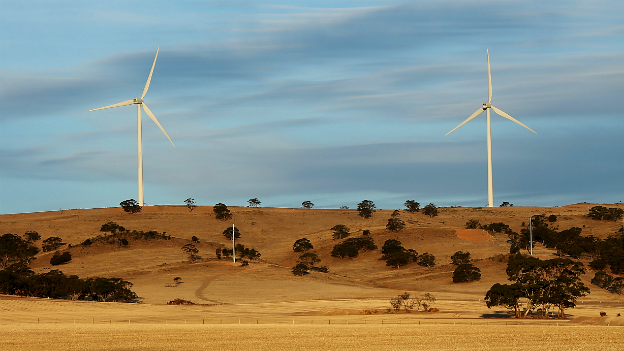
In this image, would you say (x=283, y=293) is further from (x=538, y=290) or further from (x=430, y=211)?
(x=430, y=211)

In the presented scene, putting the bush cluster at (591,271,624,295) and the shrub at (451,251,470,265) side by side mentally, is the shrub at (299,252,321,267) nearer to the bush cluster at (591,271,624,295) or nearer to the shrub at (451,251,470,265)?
the shrub at (451,251,470,265)

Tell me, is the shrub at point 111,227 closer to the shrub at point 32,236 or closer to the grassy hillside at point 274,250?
the grassy hillside at point 274,250

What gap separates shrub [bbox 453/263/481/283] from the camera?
109 meters

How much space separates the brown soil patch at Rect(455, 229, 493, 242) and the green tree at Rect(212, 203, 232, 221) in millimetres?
56505

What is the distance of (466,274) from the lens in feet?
360

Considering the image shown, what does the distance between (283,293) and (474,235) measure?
56.3 m

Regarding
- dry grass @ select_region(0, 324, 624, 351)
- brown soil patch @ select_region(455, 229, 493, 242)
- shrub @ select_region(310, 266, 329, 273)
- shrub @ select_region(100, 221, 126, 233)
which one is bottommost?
dry grass @ select_region(0, 324, 624, 351)

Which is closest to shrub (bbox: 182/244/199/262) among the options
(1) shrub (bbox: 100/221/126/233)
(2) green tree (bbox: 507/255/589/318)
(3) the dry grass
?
(1) shrub (bbox: 100/221/126/233)

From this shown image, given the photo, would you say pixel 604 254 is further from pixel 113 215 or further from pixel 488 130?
pixel 113 215

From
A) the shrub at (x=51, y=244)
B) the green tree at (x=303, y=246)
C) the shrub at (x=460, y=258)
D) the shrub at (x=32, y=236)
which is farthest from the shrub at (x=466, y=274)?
the shrub at (x=32, y=236)

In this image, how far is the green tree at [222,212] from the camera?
174375 millimetres

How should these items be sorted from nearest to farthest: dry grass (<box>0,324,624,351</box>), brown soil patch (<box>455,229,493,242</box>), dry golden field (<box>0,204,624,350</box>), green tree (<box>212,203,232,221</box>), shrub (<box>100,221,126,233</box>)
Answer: dry grass (<box>0,324,624,351</box>)
dry golden field (<box>0,204,624,350</box>)
brown soil patch (<box>455,229,493,242</box>)
shrub (<box>100,221,126,233</box>)
green tree (<box>212,203,232,221</box>)

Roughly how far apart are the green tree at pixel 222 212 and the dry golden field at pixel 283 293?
7.11 ft

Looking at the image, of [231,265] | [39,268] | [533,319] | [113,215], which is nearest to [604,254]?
[533,319]
